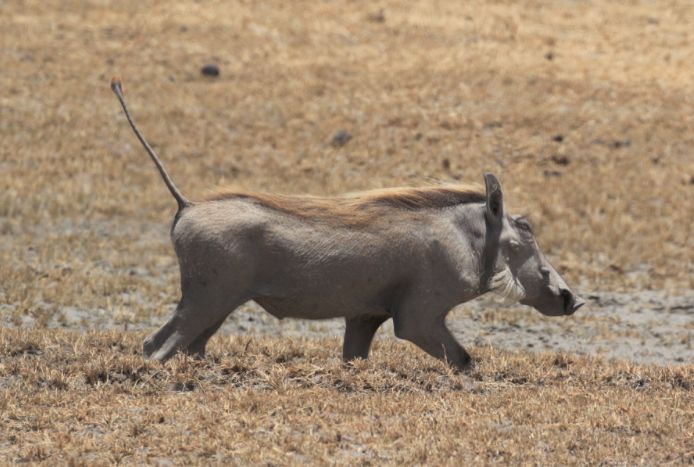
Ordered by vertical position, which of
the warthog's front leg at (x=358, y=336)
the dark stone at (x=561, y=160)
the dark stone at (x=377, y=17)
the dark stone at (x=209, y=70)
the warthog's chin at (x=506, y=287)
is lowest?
the dark stone at (x=209, y=70)

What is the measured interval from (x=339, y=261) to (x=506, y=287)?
1358mm

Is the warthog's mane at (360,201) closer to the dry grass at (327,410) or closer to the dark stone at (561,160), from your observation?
the dry grass at (327,410)

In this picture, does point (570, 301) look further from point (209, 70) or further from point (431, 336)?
point (209, 70)

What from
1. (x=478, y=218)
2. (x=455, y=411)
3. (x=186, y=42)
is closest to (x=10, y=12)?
(x=186, y=42)

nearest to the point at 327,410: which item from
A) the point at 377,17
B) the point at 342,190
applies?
the point at 342,190

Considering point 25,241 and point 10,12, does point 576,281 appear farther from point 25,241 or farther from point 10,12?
point 10,12

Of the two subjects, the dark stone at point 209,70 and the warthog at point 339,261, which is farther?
the dark stone at point 209,70

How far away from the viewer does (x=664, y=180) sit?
59.5 feet

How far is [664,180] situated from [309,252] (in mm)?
11547

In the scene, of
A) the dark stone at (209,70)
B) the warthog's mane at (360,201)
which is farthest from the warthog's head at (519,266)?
the dark stone at (209,70)

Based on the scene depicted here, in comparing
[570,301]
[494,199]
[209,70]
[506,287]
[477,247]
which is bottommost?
[209,70]

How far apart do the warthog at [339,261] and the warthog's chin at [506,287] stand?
3 centimetres

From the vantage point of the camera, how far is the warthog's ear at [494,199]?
27.1 ft

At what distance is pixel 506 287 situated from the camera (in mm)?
8484
